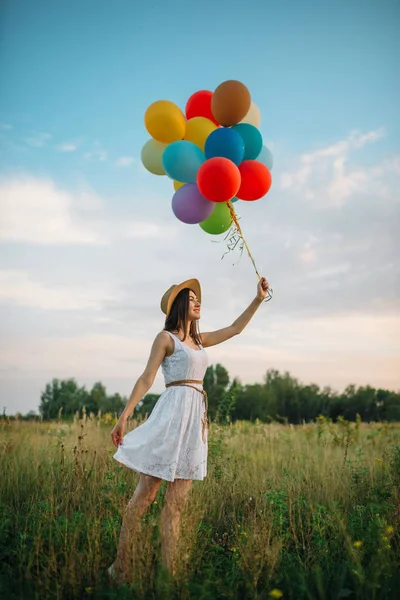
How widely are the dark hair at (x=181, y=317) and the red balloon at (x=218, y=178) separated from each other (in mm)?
678

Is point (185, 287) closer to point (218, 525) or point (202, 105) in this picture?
point (202, 105)

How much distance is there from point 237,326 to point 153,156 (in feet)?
4.96

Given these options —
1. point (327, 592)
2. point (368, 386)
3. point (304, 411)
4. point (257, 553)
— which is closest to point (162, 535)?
point (257, 553)

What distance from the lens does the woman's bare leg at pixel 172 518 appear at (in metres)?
2.60

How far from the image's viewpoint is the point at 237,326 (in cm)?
338

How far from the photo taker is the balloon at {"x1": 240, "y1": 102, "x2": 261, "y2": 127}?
3.87 metres

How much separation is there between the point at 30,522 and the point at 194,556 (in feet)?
4.60

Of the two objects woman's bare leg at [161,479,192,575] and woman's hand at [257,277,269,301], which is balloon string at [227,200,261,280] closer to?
woman's hand at [257,277,269,301]

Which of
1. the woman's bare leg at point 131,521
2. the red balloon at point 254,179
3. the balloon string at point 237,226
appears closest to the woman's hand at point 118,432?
the woman's bare leg at point 131,521

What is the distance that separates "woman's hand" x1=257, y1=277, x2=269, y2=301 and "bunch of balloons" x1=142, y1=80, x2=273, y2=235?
56 centimetres

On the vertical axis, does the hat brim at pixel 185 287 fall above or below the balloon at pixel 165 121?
below

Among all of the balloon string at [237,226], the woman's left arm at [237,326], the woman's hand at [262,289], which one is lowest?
the woman's left arm at [237,326]

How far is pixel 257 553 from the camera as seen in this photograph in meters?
2.75

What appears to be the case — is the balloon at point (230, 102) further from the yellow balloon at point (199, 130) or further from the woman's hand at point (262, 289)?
the woman's hand at point (262, 289)
